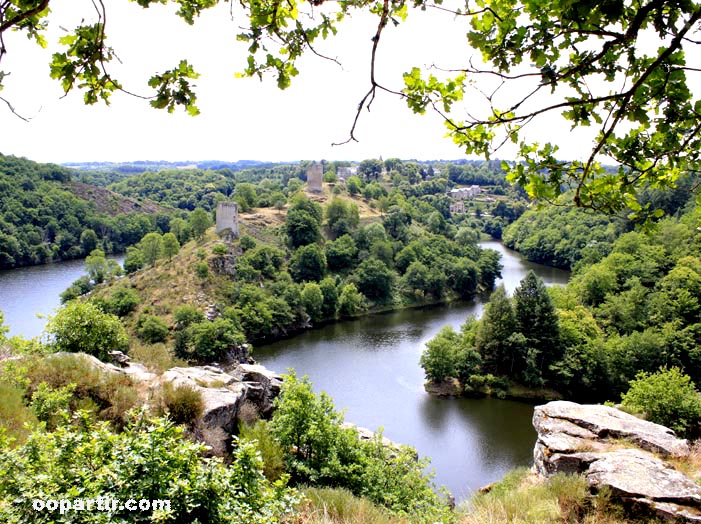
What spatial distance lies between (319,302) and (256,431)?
26.2m

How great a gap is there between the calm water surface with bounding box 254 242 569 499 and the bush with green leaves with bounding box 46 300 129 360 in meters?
5.70

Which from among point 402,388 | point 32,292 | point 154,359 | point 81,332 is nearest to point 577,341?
point 402,388

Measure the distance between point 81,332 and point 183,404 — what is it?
411cm

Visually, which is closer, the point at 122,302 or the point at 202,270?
the point at 122,302

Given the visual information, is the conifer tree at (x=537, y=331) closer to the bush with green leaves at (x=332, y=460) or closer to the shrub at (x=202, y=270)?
the bush with green leaves at (x=332, y=460)

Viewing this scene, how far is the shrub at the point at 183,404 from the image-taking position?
741cm

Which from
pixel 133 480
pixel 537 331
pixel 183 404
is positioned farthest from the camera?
pixel 537 331

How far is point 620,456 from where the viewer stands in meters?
7.00

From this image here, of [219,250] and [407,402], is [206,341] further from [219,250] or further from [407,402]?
[407,402]

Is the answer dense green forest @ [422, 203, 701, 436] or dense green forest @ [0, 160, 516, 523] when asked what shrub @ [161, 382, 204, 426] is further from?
dense green forest @ [422, 203, 701, 436]

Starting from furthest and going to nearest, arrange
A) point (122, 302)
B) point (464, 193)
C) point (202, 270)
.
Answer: point (464, 193)
point (202, 270)
point (122, 302)

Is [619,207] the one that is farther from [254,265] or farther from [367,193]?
[367,193]

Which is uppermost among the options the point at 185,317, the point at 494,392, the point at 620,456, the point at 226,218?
the point at 226,218

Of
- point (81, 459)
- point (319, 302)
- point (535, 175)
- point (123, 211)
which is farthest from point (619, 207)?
point (123, 211)
